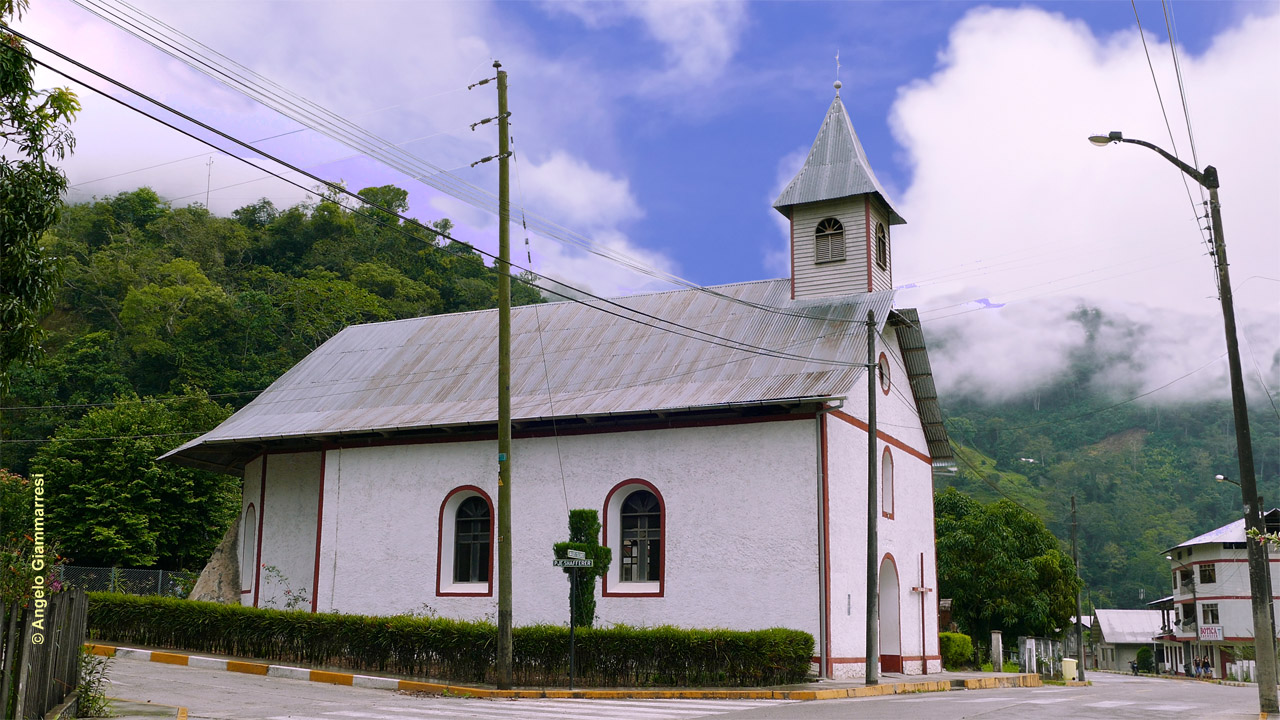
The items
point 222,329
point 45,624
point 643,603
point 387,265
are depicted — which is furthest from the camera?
point 387,265

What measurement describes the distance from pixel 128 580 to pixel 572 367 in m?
21.0

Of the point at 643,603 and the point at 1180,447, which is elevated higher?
the point at 1180,447

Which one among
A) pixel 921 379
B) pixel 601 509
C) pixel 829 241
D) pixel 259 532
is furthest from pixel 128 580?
pixel 921 379

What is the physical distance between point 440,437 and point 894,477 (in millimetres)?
11607

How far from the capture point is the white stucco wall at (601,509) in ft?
74.2

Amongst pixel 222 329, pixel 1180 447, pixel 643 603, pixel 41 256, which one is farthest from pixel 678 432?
pixel 1180 447

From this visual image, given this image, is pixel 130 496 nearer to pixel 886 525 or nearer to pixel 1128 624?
pixel 886 525

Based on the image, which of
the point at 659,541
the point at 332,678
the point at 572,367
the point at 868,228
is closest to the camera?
the point at 332,678

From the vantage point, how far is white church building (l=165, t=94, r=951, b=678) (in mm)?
22938

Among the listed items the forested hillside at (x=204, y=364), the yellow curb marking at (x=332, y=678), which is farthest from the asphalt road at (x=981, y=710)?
the forested hillside at (x=204, y=364)

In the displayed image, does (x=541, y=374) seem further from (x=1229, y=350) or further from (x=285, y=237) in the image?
(x=285, y=237)

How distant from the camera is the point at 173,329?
62.5 metres

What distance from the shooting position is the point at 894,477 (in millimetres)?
27219

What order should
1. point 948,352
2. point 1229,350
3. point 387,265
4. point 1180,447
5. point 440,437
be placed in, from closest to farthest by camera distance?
point 1229,350
point 440,437
point 387,265
point 1180,447
point 948,352
